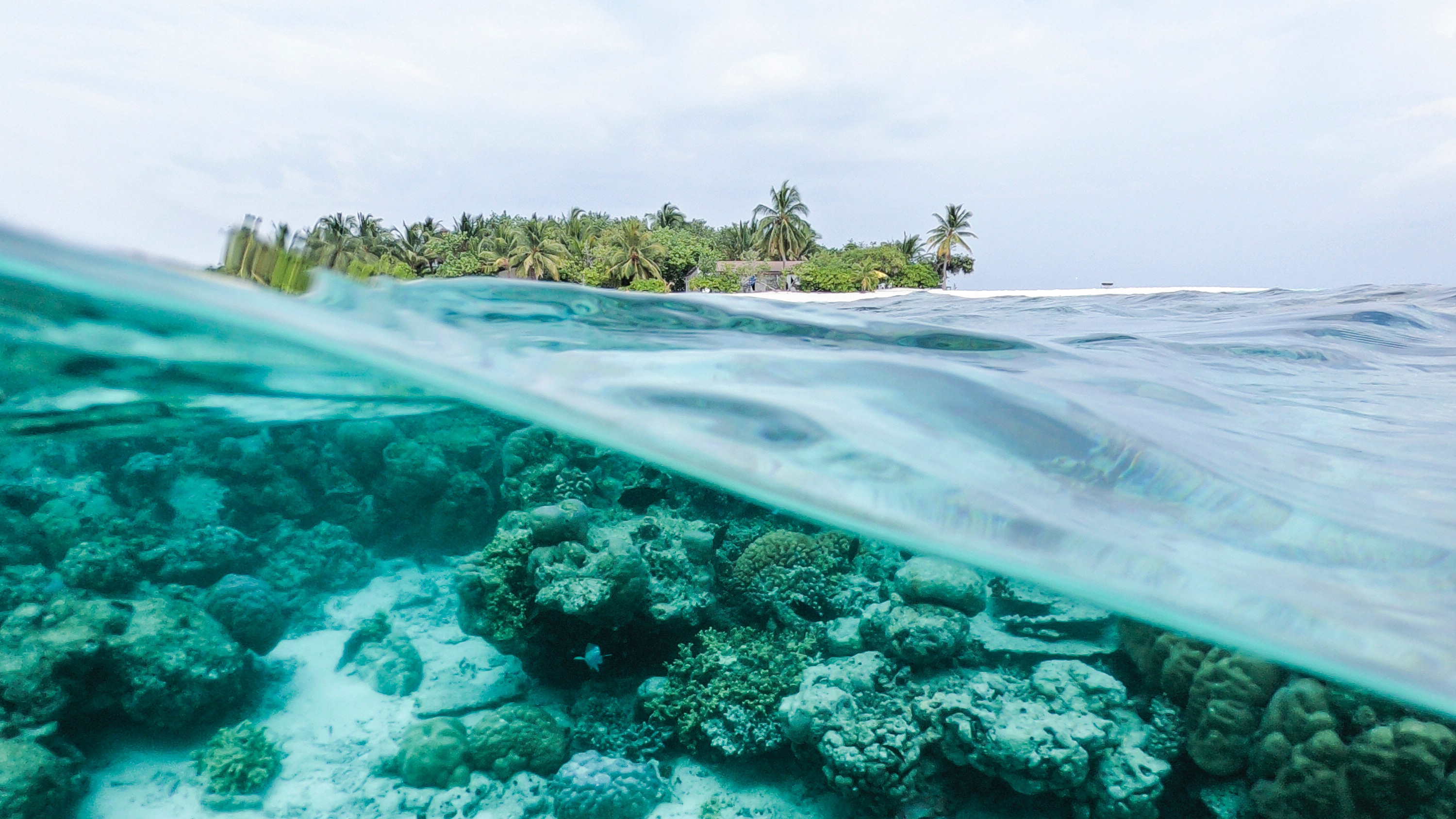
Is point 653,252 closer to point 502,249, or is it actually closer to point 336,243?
point 502,249

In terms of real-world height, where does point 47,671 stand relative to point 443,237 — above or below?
below

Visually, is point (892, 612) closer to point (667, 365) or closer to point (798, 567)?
point (798, 567)

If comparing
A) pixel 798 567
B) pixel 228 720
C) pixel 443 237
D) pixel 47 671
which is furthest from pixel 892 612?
pixel 443 237

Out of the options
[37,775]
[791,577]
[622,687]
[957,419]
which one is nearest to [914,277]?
[791,577]

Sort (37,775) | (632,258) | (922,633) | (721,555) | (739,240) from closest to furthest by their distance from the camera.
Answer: (37,775)
(922,633)
(721,555)
(632,258)
(739,240)

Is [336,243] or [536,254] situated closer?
[336,243]

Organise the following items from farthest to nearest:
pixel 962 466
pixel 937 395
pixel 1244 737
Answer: pixel 1244 737 < pixel 937 395 < pixel 962 466

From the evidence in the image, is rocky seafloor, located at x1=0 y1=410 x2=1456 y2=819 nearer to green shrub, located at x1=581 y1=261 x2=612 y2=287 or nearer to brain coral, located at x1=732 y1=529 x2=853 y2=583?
brain coral, located at x1=732 y1=529 x2=853 y2=583

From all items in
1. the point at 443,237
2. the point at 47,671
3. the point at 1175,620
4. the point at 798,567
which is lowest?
the point at 47,671
